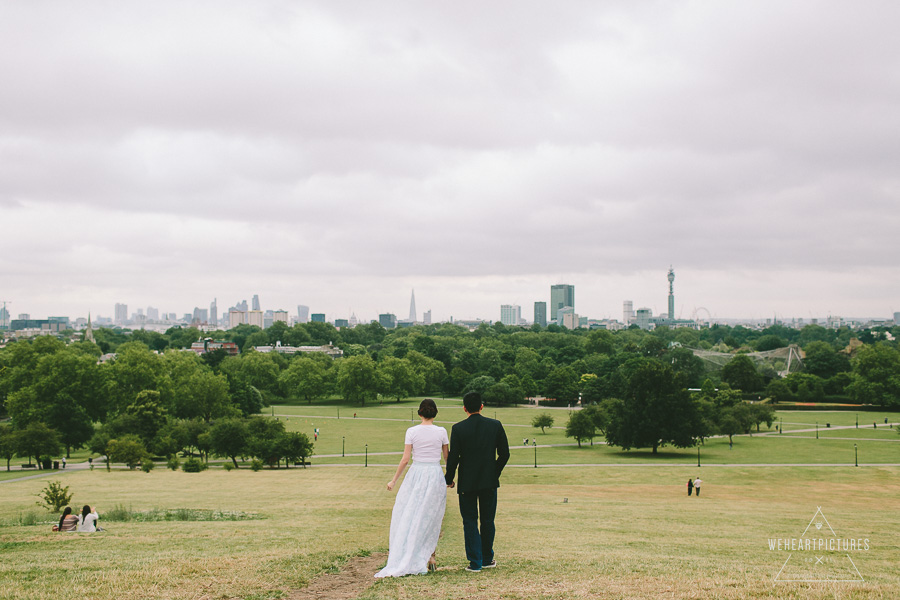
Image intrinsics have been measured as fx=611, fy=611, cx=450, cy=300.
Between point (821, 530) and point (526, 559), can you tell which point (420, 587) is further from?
point (821, 530)

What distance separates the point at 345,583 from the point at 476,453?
8.35 feet

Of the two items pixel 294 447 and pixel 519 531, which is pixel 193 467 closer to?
pixel 294 447

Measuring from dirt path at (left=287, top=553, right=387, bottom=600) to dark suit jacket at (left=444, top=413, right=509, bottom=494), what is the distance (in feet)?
6.03

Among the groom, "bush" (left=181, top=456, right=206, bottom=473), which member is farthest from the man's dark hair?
"bush" (left=181, top=456, right=206, bottom=473)

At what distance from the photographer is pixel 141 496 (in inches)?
1140

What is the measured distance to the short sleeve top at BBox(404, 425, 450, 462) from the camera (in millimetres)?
8930

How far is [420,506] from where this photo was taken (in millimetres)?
8781

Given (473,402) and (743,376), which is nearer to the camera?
(473,402)

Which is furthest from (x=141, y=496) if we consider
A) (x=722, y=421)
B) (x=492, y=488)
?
(x=722, y=421)

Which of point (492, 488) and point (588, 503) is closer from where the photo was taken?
point (492, 488)

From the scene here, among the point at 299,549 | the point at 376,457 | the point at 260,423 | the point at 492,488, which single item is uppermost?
the point at 492,488

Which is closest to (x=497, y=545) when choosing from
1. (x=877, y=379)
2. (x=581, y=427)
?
(x=581, y=427)

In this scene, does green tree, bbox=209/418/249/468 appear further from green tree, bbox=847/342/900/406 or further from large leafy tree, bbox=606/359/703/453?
green tree, bbox=847/342/900/406

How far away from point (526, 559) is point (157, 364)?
6358 centimetres
